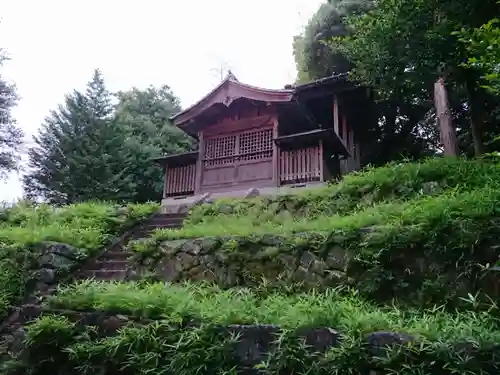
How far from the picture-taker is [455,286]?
460cm

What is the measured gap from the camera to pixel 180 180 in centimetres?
1463

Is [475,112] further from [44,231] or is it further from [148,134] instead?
[148,134]

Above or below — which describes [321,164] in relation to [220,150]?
below

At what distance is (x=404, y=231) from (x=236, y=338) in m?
2.42

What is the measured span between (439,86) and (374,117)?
7.13 meters

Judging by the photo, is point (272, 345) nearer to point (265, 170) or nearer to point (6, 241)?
point (6, 241)

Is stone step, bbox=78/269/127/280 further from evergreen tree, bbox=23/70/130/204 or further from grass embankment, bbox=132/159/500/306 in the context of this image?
evergreen tree, bbox=23/70/130/204

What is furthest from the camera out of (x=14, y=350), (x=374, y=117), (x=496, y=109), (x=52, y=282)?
(x=374, y=117)

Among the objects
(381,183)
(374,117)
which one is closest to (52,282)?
(381,183)

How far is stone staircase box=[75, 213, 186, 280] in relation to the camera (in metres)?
7.31

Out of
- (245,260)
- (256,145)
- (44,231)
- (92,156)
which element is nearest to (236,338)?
(245,260)

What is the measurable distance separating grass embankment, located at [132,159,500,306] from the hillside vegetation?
0.06ft

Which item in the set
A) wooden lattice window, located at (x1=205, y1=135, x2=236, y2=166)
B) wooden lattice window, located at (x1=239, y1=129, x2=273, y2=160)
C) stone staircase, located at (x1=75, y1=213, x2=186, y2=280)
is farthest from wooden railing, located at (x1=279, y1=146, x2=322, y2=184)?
stone staircase, located at (x1=75, y1=213, x2=186, y2=280)

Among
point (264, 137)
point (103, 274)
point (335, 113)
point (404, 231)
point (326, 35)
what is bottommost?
point (103, 274)
